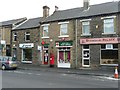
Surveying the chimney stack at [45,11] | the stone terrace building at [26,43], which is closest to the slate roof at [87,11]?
the chimney stack at [45,11]

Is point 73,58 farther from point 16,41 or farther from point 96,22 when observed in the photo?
point 16,41

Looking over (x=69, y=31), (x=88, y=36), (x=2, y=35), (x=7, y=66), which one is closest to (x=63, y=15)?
(x=69, y=31)

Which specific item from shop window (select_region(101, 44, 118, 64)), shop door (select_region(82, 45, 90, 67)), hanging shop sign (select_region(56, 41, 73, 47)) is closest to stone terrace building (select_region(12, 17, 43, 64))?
hanging shop sign (select_region(56, 41, 73, 47))

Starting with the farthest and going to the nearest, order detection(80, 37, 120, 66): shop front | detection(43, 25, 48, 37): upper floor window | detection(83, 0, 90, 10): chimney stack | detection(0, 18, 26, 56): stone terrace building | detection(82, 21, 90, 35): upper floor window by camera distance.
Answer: detection(0, 18, 26, 56): stone terrace building
detection(43, 25, 48, 37): upper floor window
detection(83, 0, 90, 10): chimney stack
detection(82, 21, 90, 35): upper floor window
detection(80, 37, 120, 66): shop front

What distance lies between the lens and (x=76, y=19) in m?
27.2

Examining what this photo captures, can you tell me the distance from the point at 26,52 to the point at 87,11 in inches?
441

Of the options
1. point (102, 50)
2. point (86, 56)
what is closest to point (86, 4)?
point (86, 56)

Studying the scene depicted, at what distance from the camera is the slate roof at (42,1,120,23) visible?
25564mm

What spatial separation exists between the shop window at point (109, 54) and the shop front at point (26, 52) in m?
11.5

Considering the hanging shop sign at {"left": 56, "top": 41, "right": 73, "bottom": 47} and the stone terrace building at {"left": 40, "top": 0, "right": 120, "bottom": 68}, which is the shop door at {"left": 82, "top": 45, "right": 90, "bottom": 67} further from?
the hanging shop sign at {"left": 56, "top": 41, "right": 73, "bottom": 47}

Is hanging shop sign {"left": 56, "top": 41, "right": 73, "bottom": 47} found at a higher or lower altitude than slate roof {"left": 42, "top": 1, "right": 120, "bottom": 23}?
lower

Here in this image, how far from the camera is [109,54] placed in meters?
24.5

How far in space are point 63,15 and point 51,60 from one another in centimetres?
616

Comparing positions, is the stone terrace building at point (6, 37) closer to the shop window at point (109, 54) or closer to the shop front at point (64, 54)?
the shop front at point (64, 54)
